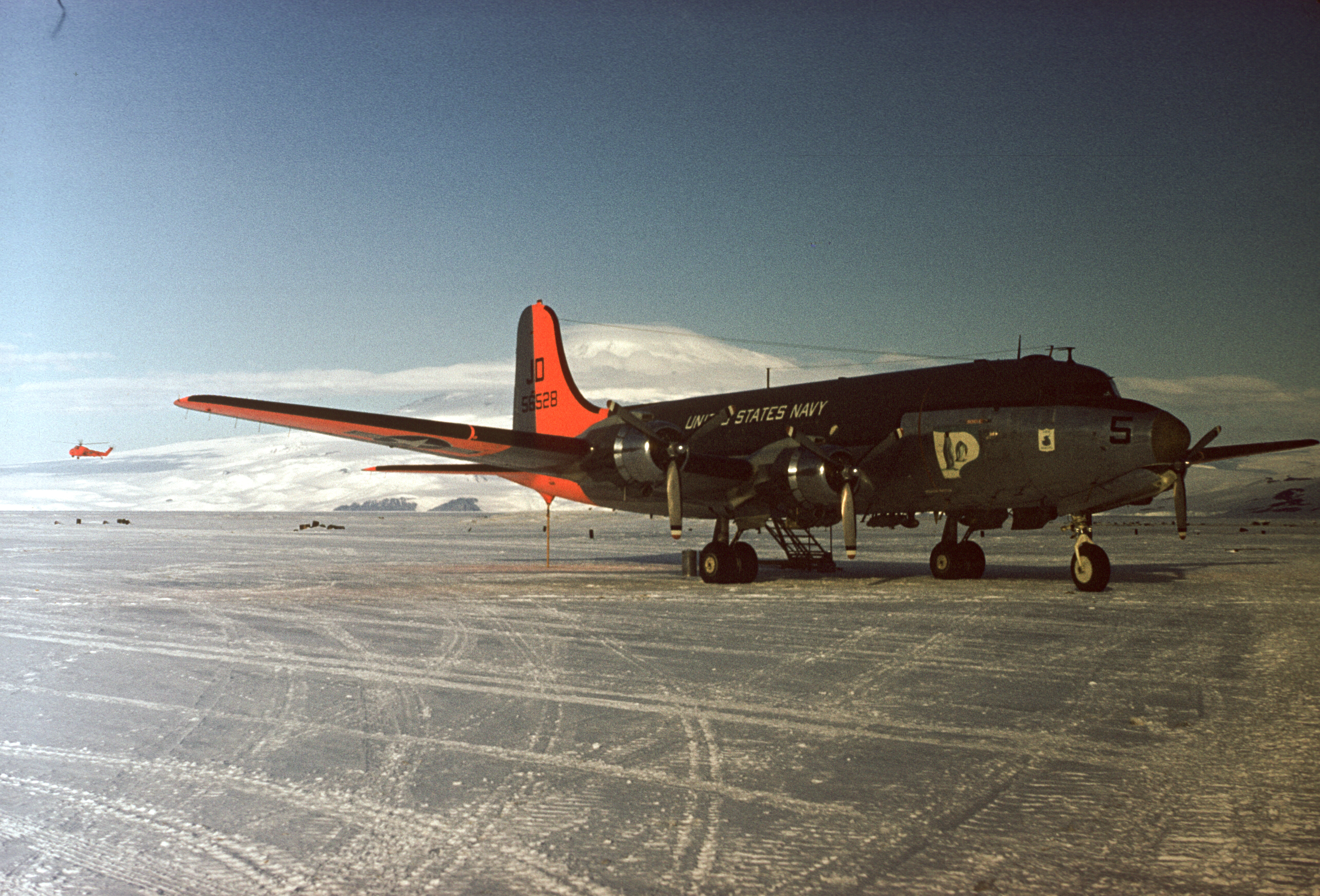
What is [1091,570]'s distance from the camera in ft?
60.2

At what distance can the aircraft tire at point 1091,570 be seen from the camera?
59.9ft

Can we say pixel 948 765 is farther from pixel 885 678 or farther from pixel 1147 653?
pixel 1147 653

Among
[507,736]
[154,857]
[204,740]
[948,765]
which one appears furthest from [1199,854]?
[204,740]

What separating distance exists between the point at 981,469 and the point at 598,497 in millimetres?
9780

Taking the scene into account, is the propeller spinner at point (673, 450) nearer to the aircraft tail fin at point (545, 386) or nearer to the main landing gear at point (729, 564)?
the main landing gear at point (729, 564)

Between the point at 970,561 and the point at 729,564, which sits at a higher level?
the point at 970,561

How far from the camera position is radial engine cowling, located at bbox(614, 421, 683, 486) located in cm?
2080

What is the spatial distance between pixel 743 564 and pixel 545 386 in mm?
10641

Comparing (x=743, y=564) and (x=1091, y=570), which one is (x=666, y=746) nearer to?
(x=1091, y=570)

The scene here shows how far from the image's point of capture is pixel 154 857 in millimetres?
5230

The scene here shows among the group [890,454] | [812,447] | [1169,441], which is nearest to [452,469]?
[812,447]

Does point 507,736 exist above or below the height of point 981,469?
below

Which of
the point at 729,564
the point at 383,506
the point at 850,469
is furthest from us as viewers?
the point at 383,506

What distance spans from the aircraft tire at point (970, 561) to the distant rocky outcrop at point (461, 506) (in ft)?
344
